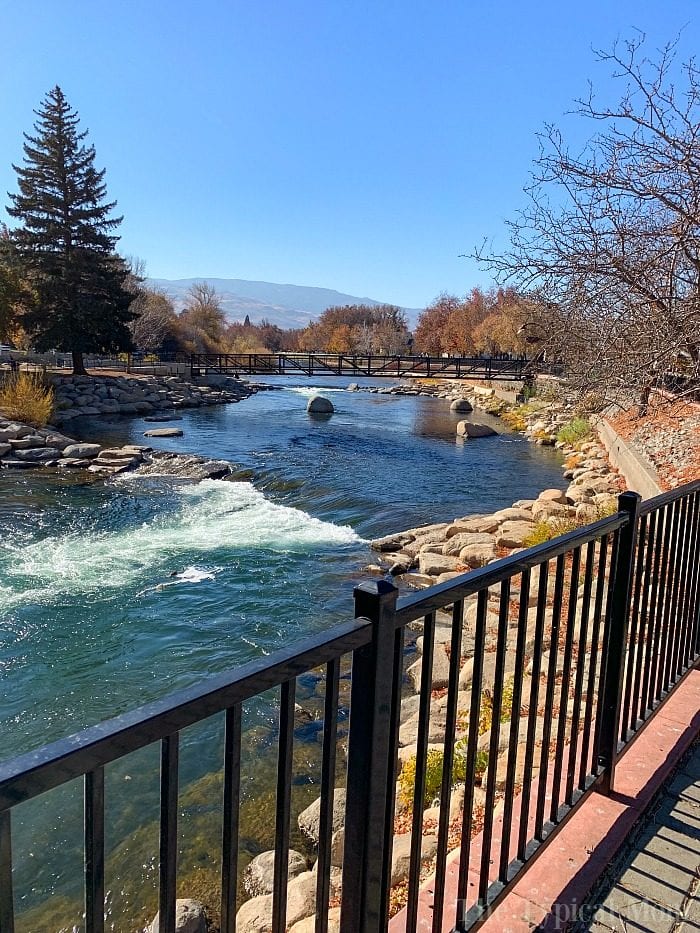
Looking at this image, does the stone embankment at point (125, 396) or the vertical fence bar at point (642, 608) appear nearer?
the vertical fence bar at point (642, 608)

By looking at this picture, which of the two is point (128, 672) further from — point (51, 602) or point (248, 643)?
point (51, 602)

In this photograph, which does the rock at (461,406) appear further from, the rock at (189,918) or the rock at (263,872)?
the rock at (189,918)

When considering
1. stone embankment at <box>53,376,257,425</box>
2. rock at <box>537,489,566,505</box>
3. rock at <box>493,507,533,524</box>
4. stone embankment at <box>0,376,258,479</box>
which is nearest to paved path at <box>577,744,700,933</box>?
rock at <box>493,507,533,524</box>

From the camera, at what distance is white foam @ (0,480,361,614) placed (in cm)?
849

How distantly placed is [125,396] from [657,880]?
94.8 feet

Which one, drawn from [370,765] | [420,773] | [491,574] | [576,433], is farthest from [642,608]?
[576,433]

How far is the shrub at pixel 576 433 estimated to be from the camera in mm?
20500

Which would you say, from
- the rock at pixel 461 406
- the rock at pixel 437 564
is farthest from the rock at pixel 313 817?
the rock at pixel 461 406

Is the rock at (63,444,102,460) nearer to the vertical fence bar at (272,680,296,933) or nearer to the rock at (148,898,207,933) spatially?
the rock at (148,898,207,933)

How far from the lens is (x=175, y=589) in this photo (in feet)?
27.4

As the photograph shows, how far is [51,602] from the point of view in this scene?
7.86m

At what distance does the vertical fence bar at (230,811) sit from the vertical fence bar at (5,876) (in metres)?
0.36

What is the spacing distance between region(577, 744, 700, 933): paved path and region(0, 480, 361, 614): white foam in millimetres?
6871

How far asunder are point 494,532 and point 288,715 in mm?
9458
